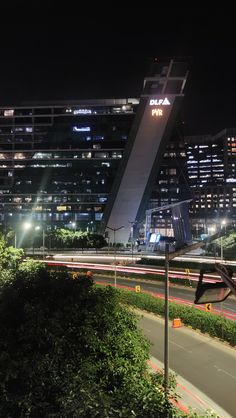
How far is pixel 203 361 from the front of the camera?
2930 cm

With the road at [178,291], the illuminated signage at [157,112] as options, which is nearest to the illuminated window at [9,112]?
the illuminated signage at [157,112]

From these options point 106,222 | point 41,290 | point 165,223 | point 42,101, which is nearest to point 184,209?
point 106,222

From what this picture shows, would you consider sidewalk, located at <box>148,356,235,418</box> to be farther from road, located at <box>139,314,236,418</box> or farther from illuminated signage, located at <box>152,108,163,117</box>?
illuminated signage, located at <box>152,108,163,117</box>

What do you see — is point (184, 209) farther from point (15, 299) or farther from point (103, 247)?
point (15, 299)

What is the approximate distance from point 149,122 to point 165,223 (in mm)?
83287

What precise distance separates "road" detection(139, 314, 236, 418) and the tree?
721 cm

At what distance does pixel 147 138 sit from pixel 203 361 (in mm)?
74375

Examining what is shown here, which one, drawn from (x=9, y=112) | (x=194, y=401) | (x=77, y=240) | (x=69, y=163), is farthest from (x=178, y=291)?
(x=9, y=112)

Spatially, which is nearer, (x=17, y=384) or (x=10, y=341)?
(x=17, y=384)

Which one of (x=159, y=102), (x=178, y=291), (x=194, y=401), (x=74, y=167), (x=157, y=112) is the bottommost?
(x=194, y=401)

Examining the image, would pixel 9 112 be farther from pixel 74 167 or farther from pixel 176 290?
pixel 176 290

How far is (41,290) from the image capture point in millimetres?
18078

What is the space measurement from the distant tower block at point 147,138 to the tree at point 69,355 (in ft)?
265

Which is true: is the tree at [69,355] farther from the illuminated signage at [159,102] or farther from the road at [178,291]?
the illuminated signage at [159,102]
